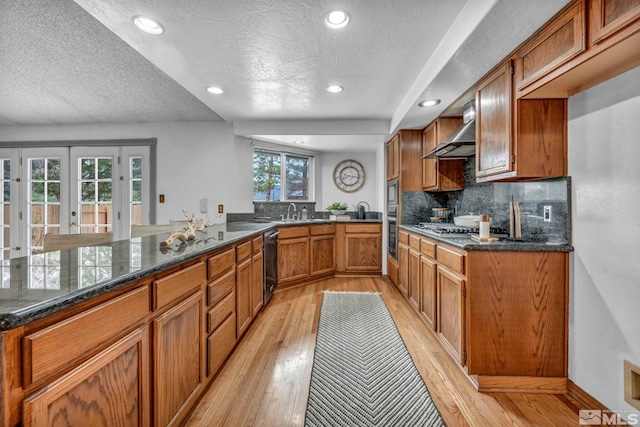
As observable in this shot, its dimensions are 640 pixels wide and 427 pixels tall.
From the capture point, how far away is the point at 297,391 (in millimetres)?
1729

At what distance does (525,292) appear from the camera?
175cm

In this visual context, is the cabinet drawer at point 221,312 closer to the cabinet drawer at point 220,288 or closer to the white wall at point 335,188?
the cabinet drawer at point 220,288

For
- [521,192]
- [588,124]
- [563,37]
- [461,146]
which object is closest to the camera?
[563,37]

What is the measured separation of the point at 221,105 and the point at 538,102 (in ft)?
9.55

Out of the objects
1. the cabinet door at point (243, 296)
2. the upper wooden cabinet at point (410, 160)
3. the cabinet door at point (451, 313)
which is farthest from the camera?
the upper wooden cabinet at point (410, 160)

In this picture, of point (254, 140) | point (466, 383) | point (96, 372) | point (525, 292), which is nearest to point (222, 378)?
point (96, 372)

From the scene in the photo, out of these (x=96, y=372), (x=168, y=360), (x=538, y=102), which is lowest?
(x=168, y=360)

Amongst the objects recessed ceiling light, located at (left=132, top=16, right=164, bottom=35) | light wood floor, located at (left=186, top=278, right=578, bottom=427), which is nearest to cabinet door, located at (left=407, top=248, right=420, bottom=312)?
light wood floor, located at (left=186, top=278, right=578, bottom=427)

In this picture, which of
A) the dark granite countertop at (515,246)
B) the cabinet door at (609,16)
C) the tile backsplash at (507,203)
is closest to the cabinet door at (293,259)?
the tile backsplash at (507,203)

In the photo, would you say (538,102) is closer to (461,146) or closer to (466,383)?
(461,146)

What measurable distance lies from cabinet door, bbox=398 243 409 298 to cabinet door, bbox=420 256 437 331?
1.78ft

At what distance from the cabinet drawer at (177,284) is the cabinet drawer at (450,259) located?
1567 mm

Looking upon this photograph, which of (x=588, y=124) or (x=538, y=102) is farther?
(x=538, y=102)

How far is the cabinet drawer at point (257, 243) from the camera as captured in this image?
2.67 metres
